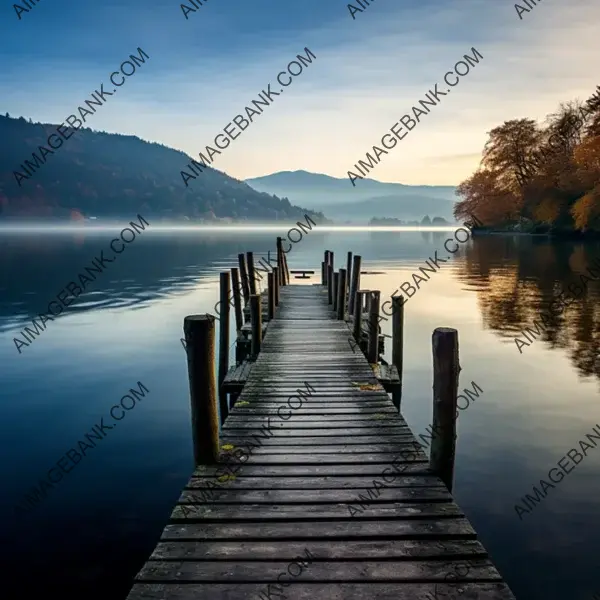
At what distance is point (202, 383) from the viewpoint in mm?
6488

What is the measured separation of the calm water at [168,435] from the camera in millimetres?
7613

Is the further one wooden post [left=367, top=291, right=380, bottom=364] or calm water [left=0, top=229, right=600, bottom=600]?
wooden post [left=367, top=291, right=380, bottom=364]

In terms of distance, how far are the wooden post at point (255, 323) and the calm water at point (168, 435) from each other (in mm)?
2667

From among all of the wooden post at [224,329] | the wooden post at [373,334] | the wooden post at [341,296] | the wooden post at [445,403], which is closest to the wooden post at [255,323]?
the wooden post at [224,329]

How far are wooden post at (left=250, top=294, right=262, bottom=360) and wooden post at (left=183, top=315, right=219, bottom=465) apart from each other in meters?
7.22

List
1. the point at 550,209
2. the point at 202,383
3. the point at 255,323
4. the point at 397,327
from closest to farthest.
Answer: the point at 202,383 → the point at 255,323 → the point at 397,327 → the point at 550,209

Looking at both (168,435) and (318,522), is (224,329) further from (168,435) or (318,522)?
(318,522)

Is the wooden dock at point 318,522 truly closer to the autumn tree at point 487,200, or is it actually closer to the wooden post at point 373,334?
the wooden post at point 373,334

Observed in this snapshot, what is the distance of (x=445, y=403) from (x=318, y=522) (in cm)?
219

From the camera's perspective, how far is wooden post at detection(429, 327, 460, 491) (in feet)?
21.0

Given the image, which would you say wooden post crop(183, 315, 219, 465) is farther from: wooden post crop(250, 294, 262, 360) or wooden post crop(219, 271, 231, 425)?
wooden post crop(219, 271, 231, 425)

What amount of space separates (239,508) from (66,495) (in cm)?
556

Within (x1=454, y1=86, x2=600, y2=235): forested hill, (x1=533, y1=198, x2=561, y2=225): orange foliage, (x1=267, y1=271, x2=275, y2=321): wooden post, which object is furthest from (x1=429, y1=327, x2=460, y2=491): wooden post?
(x1=533, y1=198, x2=561, y2=225): orange foliage

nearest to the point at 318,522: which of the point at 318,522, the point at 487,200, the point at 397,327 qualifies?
the point at 318,522
